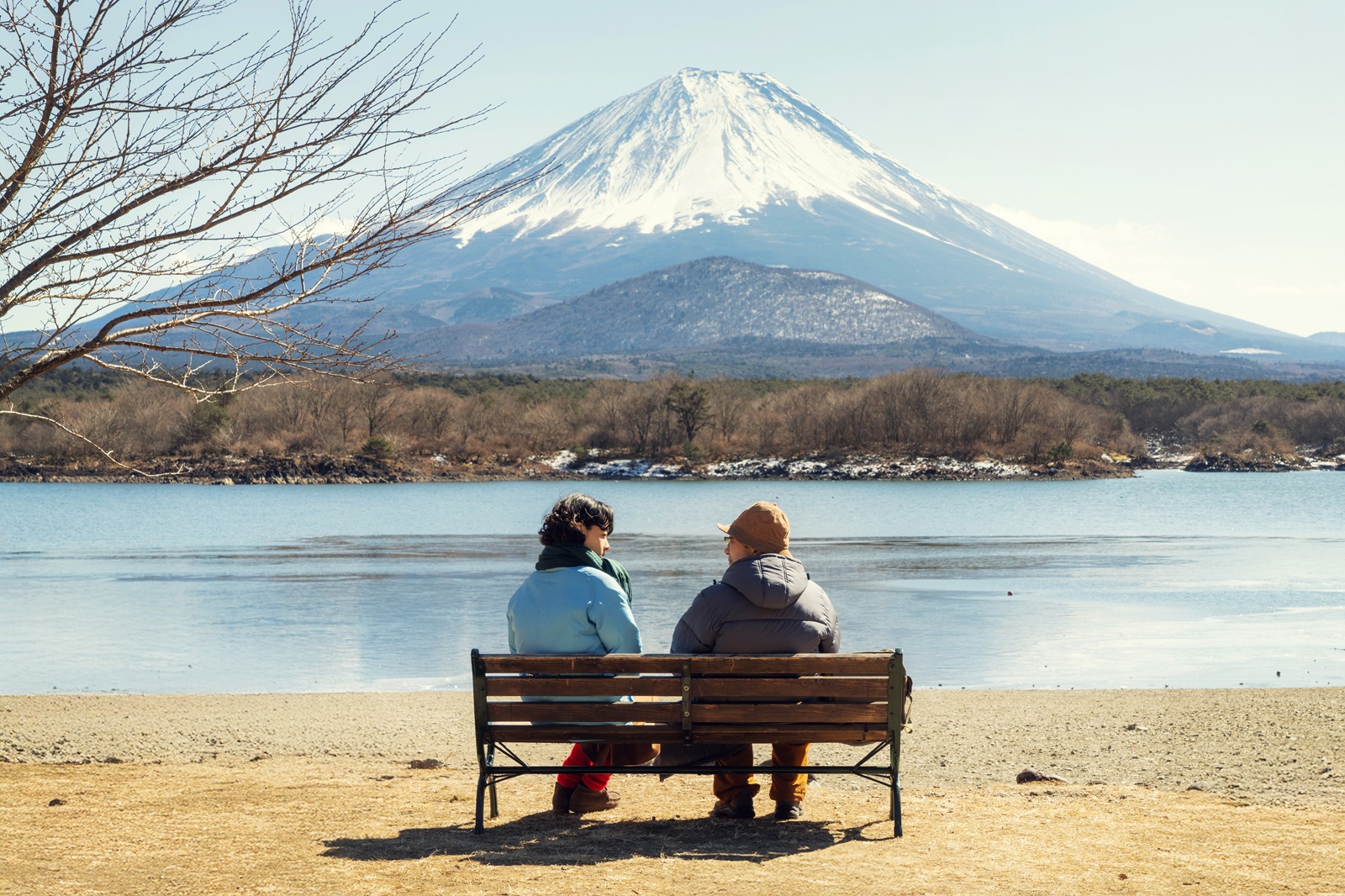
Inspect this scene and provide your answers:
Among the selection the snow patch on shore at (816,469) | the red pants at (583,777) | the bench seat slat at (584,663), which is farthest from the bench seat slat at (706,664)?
the snow patch on shore at (816,469)

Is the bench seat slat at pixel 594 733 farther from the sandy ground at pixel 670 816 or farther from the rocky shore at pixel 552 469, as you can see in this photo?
the rocky shore at pixel 552 469

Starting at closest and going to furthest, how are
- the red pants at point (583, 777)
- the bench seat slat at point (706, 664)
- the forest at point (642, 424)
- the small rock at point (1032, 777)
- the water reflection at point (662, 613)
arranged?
A: 1. the bench seat slat at point (706, 664)
2. the red pants at point (583, 777)
3. the small rock at point (1032, 777)
4. the water reflection at point (662, 613)
5. the forest at point (642, 424)

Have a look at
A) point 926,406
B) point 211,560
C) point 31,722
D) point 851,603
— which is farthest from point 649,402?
point 31,722

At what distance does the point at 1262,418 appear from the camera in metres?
93.6

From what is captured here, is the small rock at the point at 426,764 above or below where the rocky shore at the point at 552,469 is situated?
below

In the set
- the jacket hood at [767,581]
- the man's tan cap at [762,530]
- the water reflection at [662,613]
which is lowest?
the water reflection at [662,613]

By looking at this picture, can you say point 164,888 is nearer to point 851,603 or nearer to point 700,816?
point 700,816

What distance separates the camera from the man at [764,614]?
5.91m

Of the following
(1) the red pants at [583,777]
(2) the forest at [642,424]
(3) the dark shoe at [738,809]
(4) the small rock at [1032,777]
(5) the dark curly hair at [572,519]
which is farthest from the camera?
(2) the forest at [642,424]

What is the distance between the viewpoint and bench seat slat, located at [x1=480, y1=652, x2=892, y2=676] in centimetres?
578

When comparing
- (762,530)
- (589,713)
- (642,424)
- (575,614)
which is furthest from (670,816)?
(642,424)

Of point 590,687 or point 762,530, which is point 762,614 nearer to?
point 762,530

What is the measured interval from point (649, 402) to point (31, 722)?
74.4 meters

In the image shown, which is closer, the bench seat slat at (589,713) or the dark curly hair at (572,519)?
the bench seat slat at (589,713)
